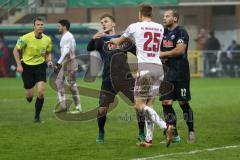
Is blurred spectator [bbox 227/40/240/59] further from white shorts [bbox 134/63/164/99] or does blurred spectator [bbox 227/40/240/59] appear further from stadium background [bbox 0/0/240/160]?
white shorts [bbox 134/63/164/99]

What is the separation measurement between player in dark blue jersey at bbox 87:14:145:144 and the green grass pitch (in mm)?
381

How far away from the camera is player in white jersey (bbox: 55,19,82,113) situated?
1888cm

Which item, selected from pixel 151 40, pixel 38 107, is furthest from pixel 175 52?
pixel 38 107

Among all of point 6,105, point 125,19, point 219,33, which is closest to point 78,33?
point 125,19

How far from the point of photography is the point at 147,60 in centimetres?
1196

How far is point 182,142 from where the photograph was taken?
12.7 m

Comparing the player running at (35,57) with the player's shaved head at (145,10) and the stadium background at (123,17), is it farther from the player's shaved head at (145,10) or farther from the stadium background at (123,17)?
the stadium background at (123,17)

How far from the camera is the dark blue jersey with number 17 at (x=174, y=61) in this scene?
12.4 meters

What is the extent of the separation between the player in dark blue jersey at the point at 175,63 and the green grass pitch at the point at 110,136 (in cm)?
51

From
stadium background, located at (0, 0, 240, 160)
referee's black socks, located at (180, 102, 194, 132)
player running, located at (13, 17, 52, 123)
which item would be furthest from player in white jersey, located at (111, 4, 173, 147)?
player running, located at (13, 17, 52, 123)

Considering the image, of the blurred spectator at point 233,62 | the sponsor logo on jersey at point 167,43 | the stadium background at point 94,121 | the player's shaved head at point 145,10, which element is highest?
the player's shaved head at point 145,10

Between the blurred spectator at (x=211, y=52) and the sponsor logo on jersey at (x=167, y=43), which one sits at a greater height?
the sponsor logo on jersey at (x=167, y=43)

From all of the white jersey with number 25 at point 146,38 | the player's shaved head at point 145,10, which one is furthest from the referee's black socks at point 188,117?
the player's shaved head at point 145,10

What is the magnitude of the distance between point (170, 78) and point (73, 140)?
1.95 meters
